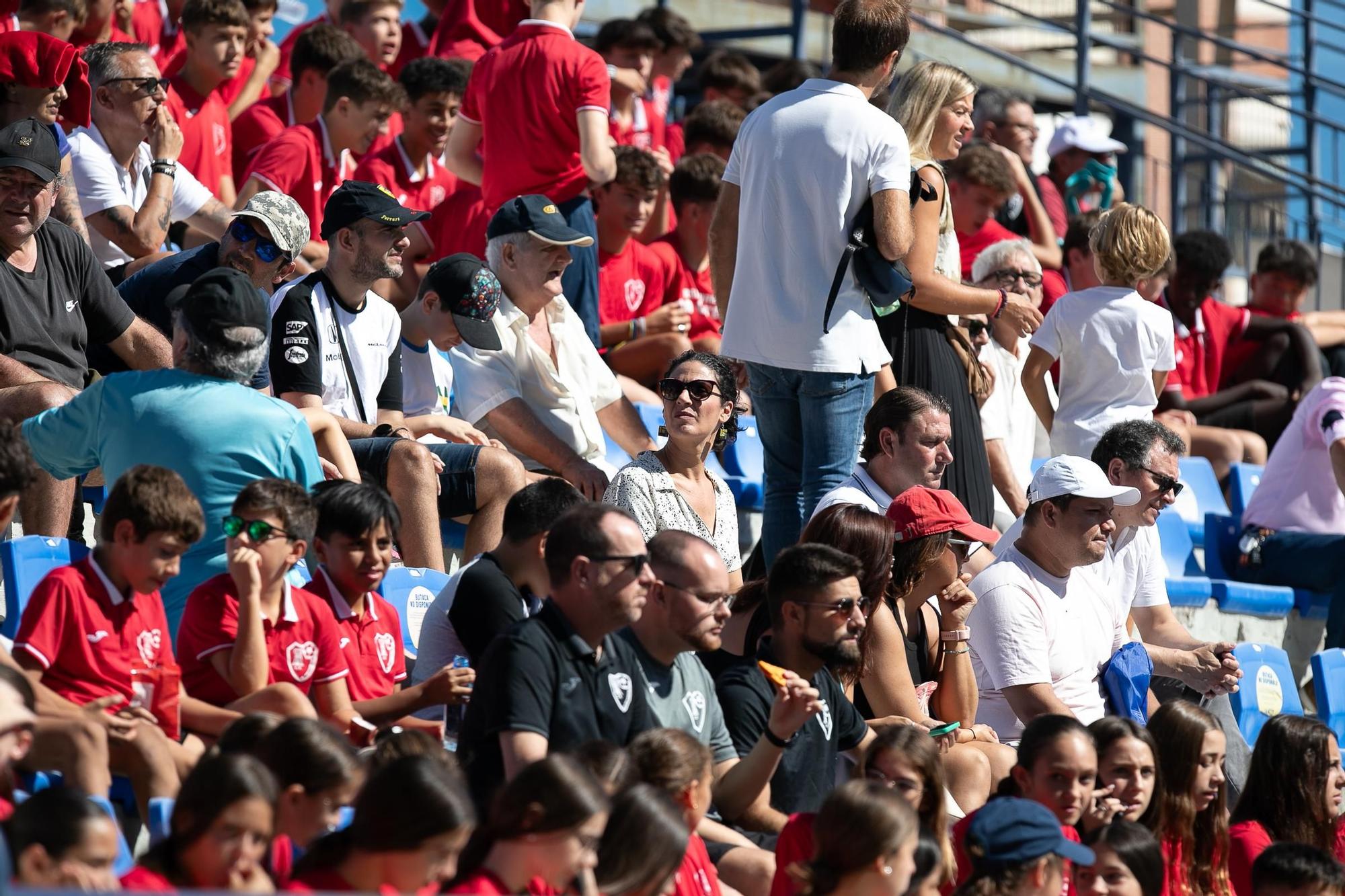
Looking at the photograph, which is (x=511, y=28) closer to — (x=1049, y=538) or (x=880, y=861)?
(x=1049, y=538)

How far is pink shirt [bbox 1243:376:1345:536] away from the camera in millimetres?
7672

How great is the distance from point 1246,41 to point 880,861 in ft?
51.7

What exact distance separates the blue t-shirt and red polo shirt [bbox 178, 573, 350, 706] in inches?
8.9

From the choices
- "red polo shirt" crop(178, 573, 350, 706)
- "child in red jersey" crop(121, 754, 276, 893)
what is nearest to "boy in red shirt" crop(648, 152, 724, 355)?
"red polo shirt" crop(178, 573, 350, 706)

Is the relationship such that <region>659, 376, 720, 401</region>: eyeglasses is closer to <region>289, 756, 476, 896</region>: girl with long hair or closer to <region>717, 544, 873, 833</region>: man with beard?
<region>717, 544, 873, 833</region>: man with beard

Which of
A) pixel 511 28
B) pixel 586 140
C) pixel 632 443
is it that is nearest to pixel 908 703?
pixel 632 443

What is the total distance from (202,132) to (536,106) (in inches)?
53.9

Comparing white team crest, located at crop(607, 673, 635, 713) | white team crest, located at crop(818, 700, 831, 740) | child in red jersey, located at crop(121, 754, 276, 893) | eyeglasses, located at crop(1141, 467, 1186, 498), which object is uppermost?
child in red jersey, located at crop(121, 754, 276, 893)

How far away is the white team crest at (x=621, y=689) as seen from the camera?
4.04m

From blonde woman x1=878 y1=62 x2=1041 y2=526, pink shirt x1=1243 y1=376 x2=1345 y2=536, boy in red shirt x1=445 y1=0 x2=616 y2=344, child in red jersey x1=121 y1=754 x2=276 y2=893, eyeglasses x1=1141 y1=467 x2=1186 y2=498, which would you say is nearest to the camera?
child in red jersey x1=121 y1=754 x2=276 y2=893

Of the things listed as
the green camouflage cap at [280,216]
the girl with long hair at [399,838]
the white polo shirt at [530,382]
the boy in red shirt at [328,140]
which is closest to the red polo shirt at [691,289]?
the boy in red shirt at [328,140]

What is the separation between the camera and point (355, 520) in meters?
4.27

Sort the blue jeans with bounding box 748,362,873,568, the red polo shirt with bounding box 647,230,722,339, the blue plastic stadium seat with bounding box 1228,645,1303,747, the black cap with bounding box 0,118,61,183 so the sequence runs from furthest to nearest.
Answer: the red polo shirt with bounding box 647,230,722,339, the blue plastic stadium seat with bounding box 1228,645,1303,747, the blue jeans with bounding box 748,362,873,568, the black cap with bounding box 0,118,61,183

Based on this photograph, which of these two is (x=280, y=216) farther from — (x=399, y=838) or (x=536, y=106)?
(x=399, y=838)
